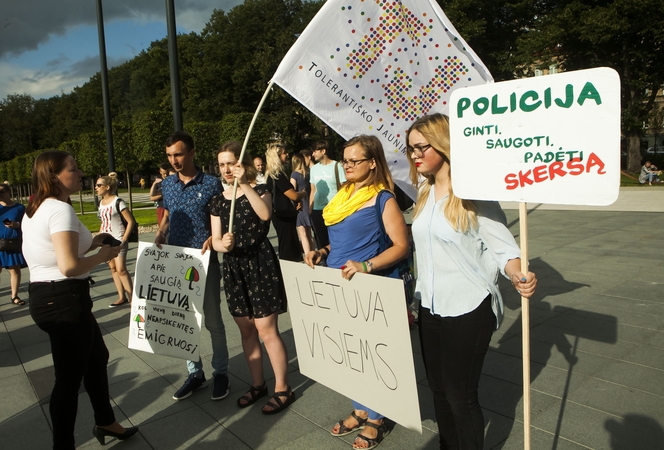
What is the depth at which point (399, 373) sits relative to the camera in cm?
266

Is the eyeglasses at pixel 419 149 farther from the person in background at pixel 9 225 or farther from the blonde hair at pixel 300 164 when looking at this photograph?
the person in background at pixel 9 225

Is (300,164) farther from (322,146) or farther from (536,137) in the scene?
(536,137)

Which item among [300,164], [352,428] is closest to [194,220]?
[352,428]

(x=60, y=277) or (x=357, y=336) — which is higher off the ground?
(x=60, y=277)

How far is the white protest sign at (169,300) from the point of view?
373 cm

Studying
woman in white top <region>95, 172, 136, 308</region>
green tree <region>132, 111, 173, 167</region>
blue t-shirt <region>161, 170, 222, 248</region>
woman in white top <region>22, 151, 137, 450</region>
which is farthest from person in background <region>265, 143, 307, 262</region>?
green tree <region>132, 111, 173, 167</region>

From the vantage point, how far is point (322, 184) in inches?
270

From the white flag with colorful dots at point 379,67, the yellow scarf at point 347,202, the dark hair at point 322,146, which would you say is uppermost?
the white flag with colorful dots at point 379,67

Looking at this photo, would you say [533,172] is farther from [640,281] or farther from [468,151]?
[640,281]

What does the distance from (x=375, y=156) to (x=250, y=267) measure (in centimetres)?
118

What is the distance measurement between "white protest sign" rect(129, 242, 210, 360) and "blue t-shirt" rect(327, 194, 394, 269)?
1106 millimetres

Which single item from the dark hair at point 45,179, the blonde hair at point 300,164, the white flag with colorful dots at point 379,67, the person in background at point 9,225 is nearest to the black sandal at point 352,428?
the white flag with colorful dots at point 379,67

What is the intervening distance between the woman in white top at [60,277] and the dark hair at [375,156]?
1.61 meters

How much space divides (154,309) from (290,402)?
4.08 ft
